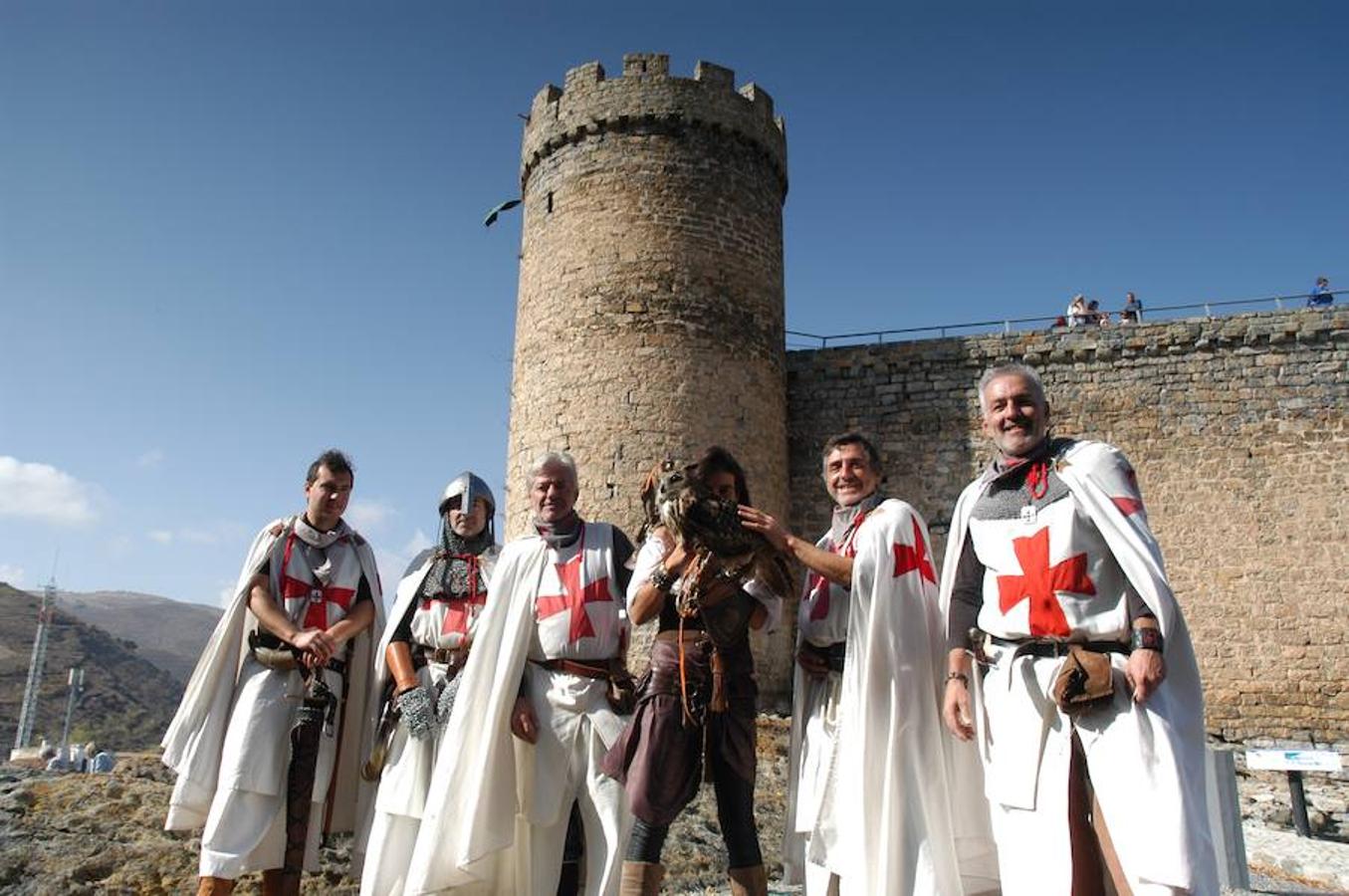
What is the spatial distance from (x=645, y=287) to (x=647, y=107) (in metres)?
2.40

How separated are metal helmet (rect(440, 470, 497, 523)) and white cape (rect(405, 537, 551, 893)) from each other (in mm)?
447

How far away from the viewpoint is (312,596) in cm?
407

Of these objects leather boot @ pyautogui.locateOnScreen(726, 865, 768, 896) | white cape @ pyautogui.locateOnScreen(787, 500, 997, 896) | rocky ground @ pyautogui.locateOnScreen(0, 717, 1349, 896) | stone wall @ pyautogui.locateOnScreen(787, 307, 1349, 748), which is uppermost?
stone wall @ pyautogui.locateOnScreen(787, 307, 1349, 748)

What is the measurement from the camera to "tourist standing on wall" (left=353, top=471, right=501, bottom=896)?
3756 millimetres

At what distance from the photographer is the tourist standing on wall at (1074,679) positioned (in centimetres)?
259

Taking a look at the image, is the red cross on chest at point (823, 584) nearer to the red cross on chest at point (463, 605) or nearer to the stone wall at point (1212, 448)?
the red cross on chest at point (463, 605)

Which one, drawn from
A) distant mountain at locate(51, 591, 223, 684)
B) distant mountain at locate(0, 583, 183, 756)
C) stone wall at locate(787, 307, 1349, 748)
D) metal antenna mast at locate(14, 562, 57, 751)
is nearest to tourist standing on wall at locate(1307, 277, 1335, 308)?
stone wall at locate(787, 307, 1349, 748)

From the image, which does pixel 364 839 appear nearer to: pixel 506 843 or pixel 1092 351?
pixel 506 843

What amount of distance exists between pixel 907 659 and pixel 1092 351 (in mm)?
10743

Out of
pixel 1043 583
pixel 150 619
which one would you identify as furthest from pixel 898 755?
pixel 150 619

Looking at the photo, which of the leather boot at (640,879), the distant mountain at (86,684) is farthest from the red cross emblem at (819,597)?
the distant mountain at (86,684)

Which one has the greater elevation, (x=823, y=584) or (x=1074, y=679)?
(x=823, y=584)

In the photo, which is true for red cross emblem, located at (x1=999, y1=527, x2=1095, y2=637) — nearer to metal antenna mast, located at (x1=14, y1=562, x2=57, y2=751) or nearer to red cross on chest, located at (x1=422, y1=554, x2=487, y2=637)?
red cross on chest, located at (x1=422, y1=554, x2=487, y2=637)

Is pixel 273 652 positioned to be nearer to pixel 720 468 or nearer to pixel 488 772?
pixel 488 772
